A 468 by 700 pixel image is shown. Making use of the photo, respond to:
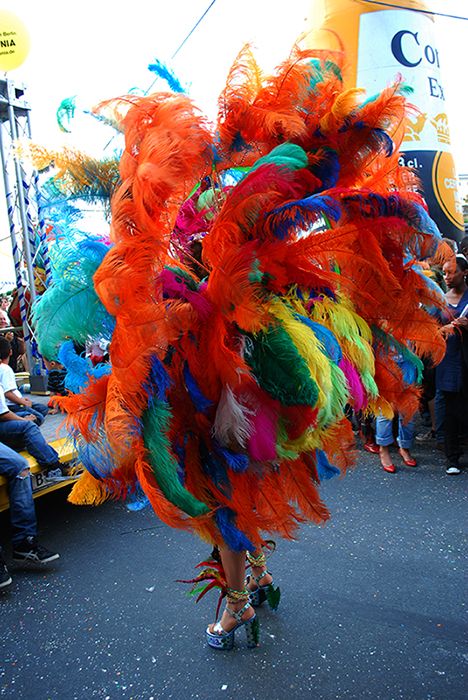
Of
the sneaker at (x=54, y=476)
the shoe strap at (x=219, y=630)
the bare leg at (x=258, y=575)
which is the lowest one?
the shoe strap at (x=219, y=630)

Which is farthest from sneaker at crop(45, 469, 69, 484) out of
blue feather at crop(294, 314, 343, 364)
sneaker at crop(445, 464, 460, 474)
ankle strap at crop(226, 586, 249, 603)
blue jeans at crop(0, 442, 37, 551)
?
sneaker at crop(445, 464, 460, 474)

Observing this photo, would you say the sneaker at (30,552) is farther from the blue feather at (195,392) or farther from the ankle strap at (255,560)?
the blue feather at (195,392)

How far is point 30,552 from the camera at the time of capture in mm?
2656

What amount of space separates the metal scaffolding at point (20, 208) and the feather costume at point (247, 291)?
11.4 feet

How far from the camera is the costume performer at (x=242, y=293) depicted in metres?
1.25

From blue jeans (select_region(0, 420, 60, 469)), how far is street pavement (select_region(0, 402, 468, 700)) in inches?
20.6

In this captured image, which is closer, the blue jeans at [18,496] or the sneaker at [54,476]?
the blue jeans at [18,496]

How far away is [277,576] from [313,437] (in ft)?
4.10

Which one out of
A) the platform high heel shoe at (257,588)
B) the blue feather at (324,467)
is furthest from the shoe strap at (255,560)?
the blue feather at (324,467)

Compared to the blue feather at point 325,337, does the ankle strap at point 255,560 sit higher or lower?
lower

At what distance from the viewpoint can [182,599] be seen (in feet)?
7.34

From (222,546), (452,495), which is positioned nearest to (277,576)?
(222,546)

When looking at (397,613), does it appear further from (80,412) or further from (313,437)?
(80,412)

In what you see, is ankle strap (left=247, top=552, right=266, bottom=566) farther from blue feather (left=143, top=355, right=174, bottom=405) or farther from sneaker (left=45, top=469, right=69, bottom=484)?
sneaker (left=45, top=469, right=69, bottom=484)
